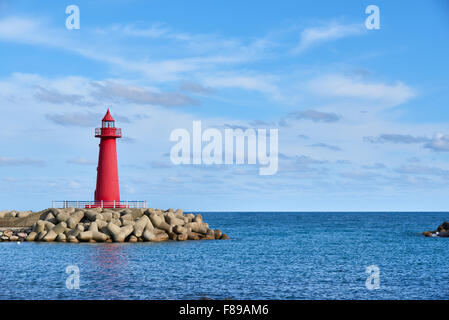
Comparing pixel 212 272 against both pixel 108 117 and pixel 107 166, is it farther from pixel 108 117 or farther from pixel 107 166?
pixel 108 117

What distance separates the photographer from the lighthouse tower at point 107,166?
1599 inches

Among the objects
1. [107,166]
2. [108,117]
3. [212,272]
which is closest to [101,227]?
[107,166]

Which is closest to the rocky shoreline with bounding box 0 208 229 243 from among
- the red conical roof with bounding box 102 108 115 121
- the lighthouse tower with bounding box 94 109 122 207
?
the lighthouse tower with bounding box 94 109 122 207

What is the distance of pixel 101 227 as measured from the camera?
36.6 m

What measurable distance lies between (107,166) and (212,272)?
731 inches

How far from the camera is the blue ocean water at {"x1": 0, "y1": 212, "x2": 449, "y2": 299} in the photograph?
1939cm

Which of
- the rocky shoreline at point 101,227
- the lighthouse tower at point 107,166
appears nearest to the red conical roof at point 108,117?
the lighthouse tower at point 107,166

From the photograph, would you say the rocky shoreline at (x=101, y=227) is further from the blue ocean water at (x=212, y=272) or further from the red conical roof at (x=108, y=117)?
the red conical roof at (x=108, y=117)

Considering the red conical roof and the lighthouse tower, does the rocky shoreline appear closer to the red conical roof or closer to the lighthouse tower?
the lighthouse tower

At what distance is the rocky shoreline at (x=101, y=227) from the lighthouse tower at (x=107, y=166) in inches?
50.5

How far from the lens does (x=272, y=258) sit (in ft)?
103
